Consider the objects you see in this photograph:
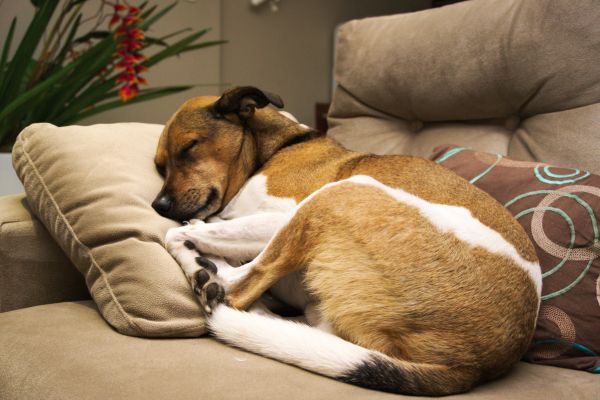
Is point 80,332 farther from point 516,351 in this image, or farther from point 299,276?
point 516,351

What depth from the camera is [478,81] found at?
1.84 m

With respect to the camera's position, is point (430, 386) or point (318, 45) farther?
point (318, 45)

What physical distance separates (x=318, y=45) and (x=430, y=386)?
3504 millimetres

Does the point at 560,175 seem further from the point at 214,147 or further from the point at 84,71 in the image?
the point at 84,71

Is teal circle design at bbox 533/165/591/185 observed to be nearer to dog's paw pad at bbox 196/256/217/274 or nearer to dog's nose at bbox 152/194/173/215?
dog's paw pad at bbox 196/256/217/274

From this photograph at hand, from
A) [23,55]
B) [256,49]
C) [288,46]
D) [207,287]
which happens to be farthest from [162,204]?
[288,46]

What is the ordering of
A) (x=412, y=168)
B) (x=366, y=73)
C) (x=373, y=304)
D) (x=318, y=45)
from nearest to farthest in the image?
1. (x=373, y=304)
2. (x=412, y=168)
3. (x=366, y=73)
4. (x=318, y=45)

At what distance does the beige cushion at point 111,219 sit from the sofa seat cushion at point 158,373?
6 cm

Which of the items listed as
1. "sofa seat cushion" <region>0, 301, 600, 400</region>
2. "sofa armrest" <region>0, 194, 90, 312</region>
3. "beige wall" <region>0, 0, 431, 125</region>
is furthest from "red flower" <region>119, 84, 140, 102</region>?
"sofa seat cushion" <region>0, 301, 600, 400</region>

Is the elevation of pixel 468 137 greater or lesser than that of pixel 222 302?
greater

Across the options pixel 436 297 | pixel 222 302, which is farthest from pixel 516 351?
pixel 222 302

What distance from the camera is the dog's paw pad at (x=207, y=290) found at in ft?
4.07

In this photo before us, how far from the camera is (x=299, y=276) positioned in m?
1.31

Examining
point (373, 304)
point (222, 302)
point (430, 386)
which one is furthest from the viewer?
point (222, 302)
